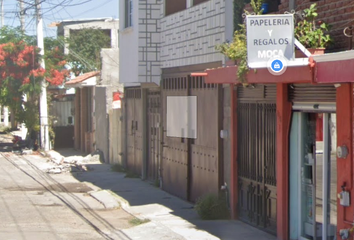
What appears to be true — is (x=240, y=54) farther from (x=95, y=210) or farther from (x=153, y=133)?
(x=153, y=133)

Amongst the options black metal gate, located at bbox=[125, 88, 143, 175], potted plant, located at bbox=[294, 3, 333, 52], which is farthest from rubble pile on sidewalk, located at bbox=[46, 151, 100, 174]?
potted plant, located at bbox=[294, 3, 333, 52]

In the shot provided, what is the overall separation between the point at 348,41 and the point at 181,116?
687cm

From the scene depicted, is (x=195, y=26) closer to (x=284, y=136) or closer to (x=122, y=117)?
(x=284, y=136)

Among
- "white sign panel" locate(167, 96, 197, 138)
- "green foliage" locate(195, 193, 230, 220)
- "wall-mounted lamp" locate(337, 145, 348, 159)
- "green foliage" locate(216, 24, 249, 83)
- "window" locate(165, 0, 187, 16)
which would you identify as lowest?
"green foliage" locate(195, 193, 230, 220)

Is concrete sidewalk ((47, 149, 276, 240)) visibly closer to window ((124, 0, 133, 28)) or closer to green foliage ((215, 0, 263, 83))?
green foliage ((215, 0, 263, 83))

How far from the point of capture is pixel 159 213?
13.7 meters

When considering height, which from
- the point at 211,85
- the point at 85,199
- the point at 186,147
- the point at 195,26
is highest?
the point at 195,26

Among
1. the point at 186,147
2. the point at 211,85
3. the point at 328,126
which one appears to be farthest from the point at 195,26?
the point at 328,126

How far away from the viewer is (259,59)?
8859 millimetres

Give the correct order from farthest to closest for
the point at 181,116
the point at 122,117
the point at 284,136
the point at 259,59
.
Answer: the point at 122,117 < the point at 181,116 < the point at 284,136 < the point at 259,59

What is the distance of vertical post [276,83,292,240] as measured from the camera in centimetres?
1045

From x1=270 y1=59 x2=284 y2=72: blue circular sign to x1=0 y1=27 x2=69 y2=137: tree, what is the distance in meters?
21.2

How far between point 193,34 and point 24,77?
1612 centimetres

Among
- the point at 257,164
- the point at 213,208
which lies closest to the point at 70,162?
the point at 213,208
